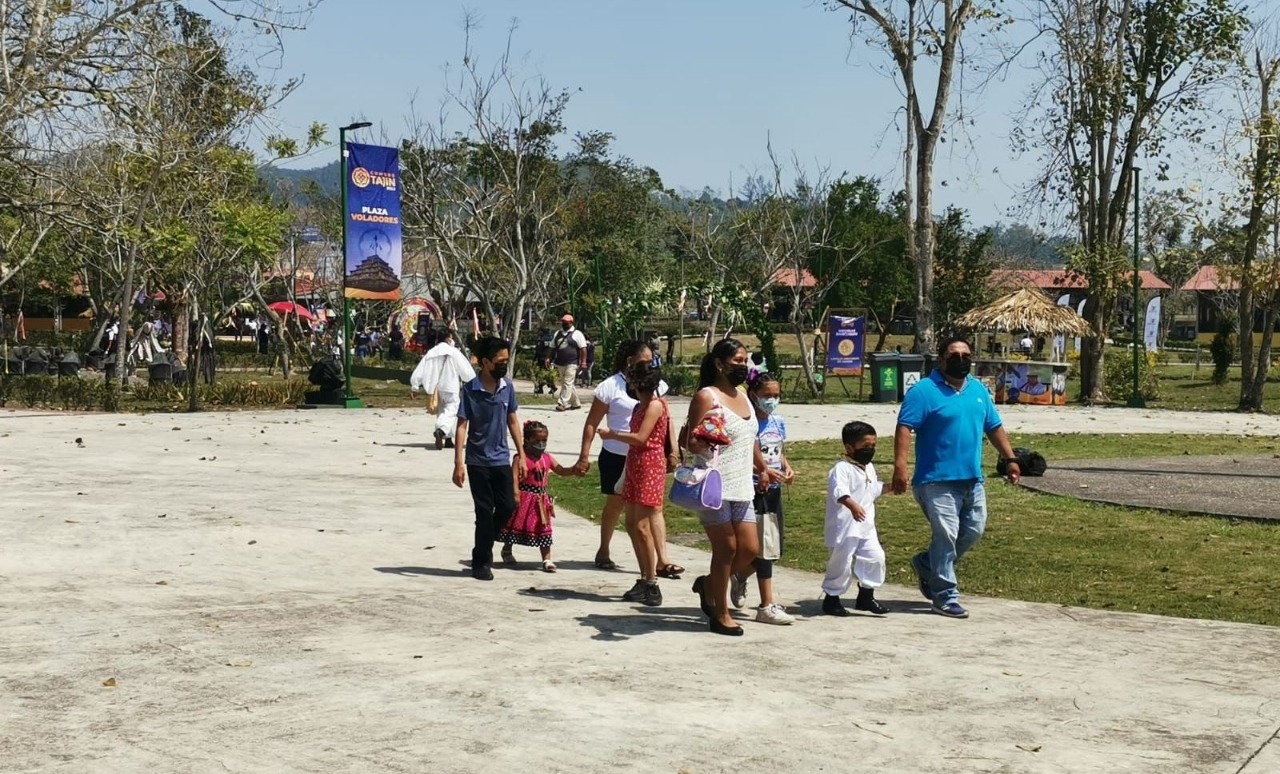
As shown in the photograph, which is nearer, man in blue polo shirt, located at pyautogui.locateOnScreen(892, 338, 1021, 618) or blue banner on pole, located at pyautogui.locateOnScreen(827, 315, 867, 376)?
man in blue polo shirt, located at pyautogui.locateOnScreen(892, 338, 1021, 618)

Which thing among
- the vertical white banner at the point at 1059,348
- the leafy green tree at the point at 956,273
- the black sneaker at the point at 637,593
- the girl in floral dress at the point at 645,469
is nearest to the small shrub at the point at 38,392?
the black sneaker at the point at 637,593

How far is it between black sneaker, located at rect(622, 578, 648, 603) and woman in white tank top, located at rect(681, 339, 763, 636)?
0.88m

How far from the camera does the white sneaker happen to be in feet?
28.5

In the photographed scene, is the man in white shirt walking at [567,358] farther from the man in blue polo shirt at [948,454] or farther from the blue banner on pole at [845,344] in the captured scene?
the man in blue polo shirt at [948,454]

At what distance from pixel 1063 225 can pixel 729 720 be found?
33007mm

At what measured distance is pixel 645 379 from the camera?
9.09 metres

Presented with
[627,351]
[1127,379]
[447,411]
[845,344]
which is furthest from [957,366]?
[1127,379]

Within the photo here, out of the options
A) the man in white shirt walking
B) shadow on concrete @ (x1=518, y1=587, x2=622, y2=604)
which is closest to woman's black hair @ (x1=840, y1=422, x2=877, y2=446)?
shadow on concrete @ (x1=518, y1=587, x2=622, y2=604)

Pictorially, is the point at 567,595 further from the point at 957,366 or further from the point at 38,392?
the point at 38,392

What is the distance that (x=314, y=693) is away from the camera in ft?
22.3

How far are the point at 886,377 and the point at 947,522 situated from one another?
24755mm

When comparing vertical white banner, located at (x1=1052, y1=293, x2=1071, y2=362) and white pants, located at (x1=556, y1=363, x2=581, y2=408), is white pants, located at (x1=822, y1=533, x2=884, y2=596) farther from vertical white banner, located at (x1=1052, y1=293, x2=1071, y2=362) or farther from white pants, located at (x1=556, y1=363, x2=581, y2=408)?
vertical white banner, located at (x1=1052, y1=293, x2=1071, y2=362)

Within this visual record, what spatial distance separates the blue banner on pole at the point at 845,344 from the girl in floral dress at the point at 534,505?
979 inches

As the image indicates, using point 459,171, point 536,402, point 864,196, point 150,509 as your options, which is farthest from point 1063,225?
point 864,196
